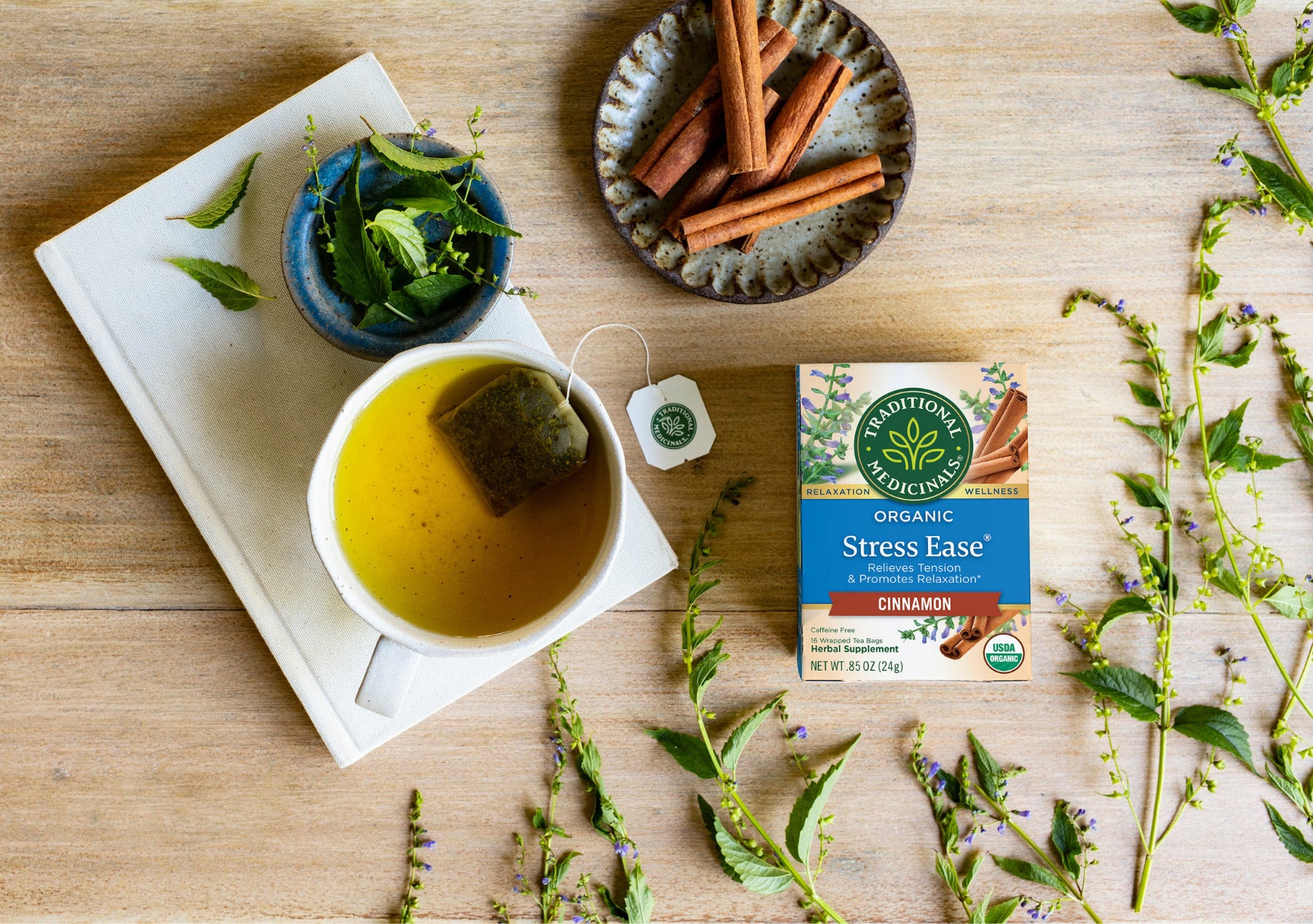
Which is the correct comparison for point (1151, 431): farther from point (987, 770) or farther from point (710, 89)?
point (710, 89)

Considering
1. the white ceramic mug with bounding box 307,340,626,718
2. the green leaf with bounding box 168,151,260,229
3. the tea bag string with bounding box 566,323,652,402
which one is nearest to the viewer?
the white ceramic mug with bounding box 307,340,626,718

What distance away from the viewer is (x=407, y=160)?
0.76 meters

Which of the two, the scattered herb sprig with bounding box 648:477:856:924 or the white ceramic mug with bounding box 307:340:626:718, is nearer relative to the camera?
the white ceramic mug with bounding box 307:340:626:718

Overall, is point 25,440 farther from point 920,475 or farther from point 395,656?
point 920,475

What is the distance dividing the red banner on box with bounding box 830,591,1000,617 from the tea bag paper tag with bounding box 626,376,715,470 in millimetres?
215

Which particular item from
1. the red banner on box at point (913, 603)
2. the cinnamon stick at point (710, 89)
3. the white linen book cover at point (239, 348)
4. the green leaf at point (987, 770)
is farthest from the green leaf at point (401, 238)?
the green leaf at point (987, 770)

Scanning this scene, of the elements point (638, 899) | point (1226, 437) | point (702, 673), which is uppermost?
point (1226, 437)

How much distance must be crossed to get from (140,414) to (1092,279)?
1012 millimetres

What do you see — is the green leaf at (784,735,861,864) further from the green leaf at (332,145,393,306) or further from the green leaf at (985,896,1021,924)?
the green leaf at (332,145,393,306)

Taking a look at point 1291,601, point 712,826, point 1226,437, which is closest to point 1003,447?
point 1226,437

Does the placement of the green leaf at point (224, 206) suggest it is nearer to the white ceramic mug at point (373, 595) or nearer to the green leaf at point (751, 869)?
the white ceramic mug at point (373, 595)

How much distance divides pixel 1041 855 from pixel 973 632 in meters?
0.30

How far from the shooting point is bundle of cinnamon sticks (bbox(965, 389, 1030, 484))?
2.79ft

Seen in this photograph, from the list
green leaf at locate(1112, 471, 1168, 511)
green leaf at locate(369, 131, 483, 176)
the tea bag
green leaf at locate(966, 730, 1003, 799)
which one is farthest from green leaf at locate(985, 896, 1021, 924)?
green leaf at locate(369, 131, 483, 176)
